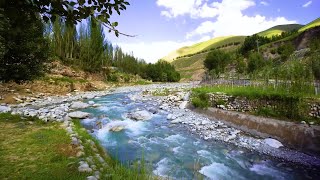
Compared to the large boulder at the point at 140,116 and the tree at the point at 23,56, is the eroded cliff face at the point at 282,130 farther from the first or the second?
the tree at the point at 23,56

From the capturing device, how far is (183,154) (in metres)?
10.8

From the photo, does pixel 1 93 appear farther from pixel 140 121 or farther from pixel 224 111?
pixel 224 111

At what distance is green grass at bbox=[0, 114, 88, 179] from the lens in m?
6.16

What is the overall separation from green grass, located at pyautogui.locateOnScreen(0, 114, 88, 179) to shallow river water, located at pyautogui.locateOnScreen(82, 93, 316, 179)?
1495mm

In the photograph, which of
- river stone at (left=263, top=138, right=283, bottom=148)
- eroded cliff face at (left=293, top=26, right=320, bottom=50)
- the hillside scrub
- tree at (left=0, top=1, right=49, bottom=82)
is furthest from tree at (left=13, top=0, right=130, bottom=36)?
eroded cliff face at (left=293, top=26, right=320, bottom=50)

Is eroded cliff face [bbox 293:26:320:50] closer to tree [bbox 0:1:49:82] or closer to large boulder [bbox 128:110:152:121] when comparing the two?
large boulder [bbox 128:110:152:121]

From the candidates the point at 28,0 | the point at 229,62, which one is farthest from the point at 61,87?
the point at 229,62

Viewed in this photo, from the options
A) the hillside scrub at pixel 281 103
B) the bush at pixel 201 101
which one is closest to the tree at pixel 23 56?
the bush at pixel 201 101

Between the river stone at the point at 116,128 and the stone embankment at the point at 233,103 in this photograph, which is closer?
the river stone at the point at 116,128

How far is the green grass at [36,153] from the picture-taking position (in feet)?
A: 20.2

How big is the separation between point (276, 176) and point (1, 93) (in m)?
23.8

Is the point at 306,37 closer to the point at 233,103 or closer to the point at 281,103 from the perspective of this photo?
the point at 233,103

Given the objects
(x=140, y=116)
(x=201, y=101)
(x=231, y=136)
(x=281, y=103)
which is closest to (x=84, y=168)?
(x=231, y=136)

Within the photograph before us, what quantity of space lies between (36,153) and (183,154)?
5.82 m
